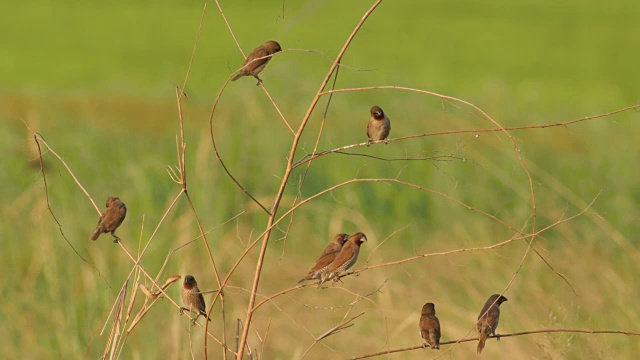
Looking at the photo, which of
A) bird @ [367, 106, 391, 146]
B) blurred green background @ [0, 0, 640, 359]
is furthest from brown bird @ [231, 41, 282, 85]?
bird @ [367, 106, 391, 146]

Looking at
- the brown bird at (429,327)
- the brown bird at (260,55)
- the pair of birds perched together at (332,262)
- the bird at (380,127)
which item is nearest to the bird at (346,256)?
the pair of birds perched together at (332,262)

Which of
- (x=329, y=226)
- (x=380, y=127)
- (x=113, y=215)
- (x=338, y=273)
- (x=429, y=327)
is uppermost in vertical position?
(x=113, y=215)

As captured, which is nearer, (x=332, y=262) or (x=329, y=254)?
(x=332, y=262)

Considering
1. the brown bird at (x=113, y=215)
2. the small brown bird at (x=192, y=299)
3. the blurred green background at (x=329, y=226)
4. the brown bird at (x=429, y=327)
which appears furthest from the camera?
the blurred green background at (x=329, y=226)

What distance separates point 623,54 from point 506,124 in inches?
1030

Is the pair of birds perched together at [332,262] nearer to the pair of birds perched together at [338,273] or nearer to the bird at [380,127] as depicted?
the pair of birds perched together at [338,273]

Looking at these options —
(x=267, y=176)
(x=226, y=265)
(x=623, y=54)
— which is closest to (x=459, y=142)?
(x=226, y=265)

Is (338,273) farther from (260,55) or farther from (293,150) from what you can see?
(293,150)

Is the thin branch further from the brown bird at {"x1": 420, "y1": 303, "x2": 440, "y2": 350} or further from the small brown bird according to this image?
the brown bird at {"x1": 420, "y1": 303, "x2": 440, "y2": 350}

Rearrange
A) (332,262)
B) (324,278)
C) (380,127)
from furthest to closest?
1. (380,127)
2. (332,262)
3. (324,278)

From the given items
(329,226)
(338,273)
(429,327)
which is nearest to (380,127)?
(429,327)

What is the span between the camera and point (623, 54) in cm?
3738

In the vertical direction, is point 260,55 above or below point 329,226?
above

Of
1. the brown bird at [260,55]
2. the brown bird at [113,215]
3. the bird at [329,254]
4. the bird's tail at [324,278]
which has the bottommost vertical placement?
the bird at [329,254]
